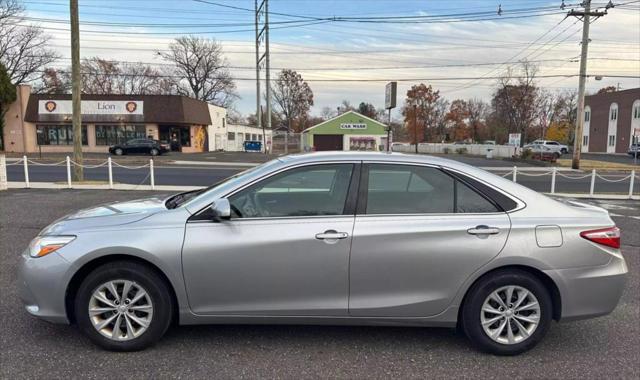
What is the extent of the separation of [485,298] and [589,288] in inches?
32.9

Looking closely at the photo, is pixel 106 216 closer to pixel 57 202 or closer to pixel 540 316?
pixel 540 316

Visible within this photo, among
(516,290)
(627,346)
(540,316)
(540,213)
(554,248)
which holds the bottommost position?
(627,346)

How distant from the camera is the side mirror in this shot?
10.5 feet

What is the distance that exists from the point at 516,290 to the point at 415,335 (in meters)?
0.94

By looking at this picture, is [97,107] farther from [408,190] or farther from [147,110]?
[408,190]

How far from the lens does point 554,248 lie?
3312mm

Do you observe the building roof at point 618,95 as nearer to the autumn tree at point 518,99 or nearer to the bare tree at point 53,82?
the autumn tree at point 518,99

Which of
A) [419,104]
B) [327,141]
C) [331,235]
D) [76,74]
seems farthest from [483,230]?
[419,104]

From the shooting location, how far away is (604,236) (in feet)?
11.2

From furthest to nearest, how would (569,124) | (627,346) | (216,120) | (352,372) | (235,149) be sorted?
(569,124)
(235,149)
(216,120)
(627,346)
(352,372)

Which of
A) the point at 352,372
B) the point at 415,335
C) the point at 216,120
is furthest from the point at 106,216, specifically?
the point at 216,120

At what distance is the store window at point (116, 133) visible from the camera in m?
42.2

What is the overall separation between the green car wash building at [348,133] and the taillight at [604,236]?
172 ft

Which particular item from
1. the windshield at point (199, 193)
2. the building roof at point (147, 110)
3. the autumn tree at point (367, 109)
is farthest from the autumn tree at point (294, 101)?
the windshield at point (199, 193)
